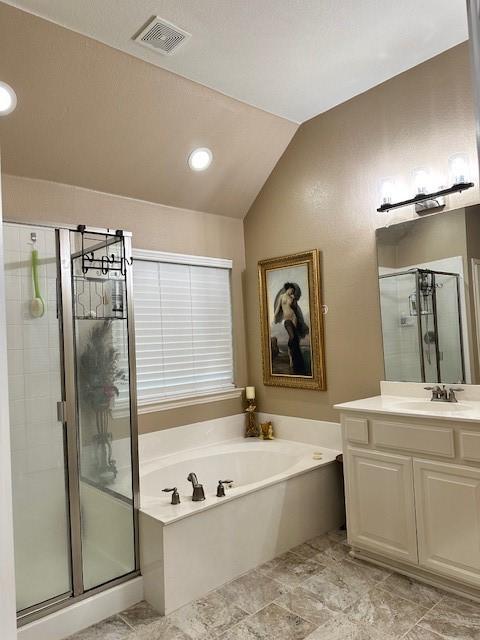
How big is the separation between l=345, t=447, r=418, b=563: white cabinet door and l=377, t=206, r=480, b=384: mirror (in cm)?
63

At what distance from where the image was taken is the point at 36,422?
230 centimetres

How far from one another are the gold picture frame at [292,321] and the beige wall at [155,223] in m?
0.25

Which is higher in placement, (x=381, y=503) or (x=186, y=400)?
(x=186, y=400)

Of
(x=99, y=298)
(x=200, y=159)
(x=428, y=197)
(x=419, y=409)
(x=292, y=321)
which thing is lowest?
(x=419, y=409)

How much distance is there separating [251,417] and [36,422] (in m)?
2.01

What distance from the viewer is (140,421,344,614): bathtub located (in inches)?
94.9

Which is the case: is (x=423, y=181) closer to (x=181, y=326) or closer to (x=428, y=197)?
(x=428, y=197)

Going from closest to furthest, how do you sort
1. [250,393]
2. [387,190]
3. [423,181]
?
[423,181], [387,190], [250,393]

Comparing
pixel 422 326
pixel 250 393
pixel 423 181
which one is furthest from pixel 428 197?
pixel 250 393

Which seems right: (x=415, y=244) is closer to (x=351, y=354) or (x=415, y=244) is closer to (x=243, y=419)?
(x=351, y=354)

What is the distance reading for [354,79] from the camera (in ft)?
9.91

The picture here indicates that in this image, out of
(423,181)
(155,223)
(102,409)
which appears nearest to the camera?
(102,409)

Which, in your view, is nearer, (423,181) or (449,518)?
(449,518)

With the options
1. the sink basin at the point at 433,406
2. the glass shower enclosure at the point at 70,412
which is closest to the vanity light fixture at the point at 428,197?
the sink basin at the point at 433,406
